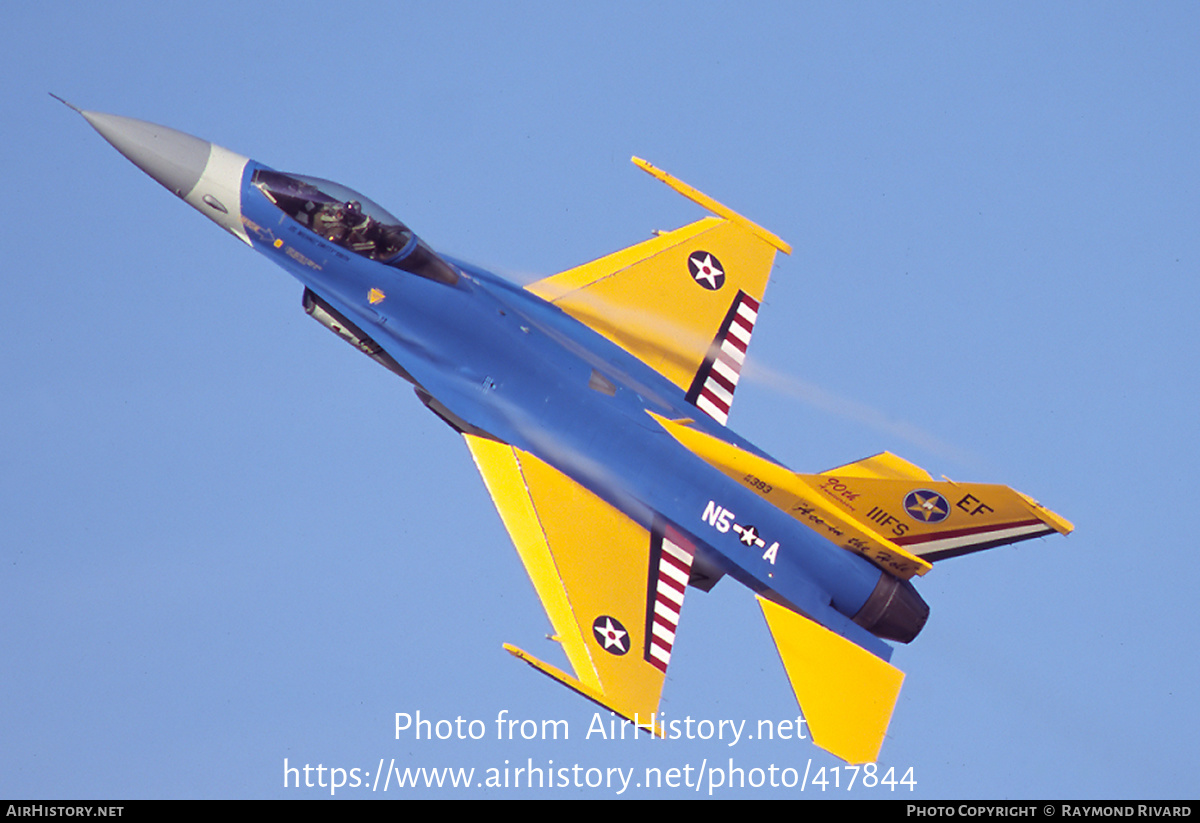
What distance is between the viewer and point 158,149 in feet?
73.9

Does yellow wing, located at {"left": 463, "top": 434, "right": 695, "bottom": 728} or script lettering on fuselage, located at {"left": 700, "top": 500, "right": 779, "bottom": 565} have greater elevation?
script lettering on fuselage, located at {"left": 700, "top": 500, "right": 779, "bottom": 565}

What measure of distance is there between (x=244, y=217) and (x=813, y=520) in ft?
25.8

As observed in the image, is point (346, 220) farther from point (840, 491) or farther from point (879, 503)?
point (879, 503)

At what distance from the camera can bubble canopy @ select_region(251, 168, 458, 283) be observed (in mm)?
22656

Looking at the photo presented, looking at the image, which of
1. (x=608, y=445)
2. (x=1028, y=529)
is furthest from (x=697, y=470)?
(x=1028, y=529)

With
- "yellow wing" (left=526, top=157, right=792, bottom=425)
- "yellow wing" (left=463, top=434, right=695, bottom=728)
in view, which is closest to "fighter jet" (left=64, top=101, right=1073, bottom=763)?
"yellow wing" (left=463, top=434, right=695, bottom=728)

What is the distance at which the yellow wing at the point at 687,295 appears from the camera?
963 inches

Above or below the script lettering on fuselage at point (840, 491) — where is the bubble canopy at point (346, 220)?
above

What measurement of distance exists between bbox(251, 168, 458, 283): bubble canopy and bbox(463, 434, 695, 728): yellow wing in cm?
225

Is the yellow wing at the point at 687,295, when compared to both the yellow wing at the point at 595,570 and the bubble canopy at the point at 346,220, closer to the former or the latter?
the bubble canopy at the point at 346,220

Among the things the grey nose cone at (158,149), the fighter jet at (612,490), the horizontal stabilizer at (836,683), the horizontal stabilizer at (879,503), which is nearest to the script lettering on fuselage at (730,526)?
the fighter jet at (612,490)


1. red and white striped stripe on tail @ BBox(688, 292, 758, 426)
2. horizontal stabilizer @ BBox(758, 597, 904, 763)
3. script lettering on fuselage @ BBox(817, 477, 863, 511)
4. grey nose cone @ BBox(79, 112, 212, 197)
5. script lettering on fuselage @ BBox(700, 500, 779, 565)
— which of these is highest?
red and white striped stripe on tail @ BBox(688, 292, 758, 426)

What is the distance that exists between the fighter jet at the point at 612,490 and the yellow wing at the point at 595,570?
18 millimetres

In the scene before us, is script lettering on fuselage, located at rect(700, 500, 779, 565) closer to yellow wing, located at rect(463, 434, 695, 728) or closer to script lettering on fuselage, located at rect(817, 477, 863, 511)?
yellow wing, located at rect(463, 434, 695, 728)
